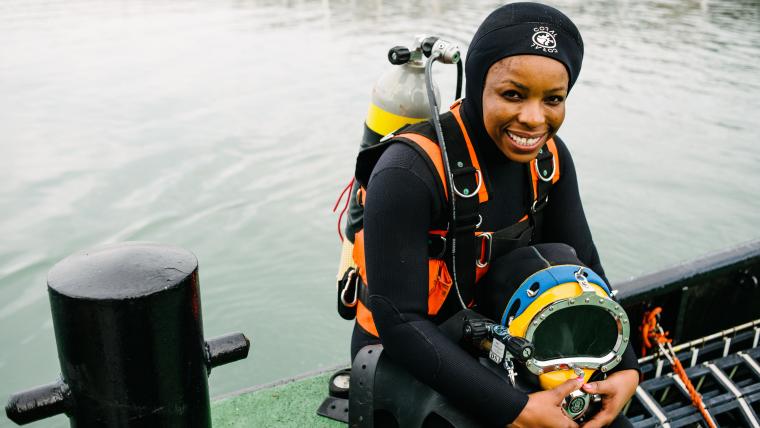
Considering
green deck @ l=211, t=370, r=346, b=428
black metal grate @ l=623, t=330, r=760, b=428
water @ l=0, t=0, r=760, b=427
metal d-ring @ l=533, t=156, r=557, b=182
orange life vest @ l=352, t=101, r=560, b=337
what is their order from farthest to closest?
1. water @ l=0, t=0, r=760, b=427
2. black metal grate @ l=623, t=330, r=760, b=428
3. green deck @ l=211, t=370, r=346, b=428
4. metal d-ring @ l=533, t=156, r=557, b=182
5. orange life vest @ l=352, t=101, r=560, b=337

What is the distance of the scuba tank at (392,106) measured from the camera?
240cm

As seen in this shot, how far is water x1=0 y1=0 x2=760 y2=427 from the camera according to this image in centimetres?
552

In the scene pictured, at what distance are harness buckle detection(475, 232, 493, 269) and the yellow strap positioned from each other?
0.58m

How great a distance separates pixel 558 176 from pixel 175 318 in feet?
4.75

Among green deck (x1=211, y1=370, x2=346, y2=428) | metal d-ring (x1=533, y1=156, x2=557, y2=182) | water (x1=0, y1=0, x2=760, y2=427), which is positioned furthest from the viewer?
water (x1=0, y1=0, x2=760, y2=427)

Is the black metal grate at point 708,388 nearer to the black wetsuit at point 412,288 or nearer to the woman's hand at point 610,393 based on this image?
the woman's hand at point 610,393

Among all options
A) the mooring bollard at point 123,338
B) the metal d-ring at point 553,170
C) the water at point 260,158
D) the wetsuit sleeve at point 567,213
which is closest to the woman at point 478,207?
the metal d-ring at point 553,170

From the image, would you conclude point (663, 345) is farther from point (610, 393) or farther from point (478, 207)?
point (478, 207)

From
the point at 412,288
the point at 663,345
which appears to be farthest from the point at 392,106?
the point at 663,345

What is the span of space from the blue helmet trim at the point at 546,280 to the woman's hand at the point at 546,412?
0.80ft

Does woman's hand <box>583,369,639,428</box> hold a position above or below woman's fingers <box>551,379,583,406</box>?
below

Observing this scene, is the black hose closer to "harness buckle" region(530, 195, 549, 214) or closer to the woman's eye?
the woman's eye

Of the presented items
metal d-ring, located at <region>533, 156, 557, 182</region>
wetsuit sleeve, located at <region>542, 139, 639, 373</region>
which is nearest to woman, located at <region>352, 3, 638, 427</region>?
metal d-ring, located at <region>533, 156, 557, 182</region>

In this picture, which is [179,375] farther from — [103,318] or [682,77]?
[682,77]
